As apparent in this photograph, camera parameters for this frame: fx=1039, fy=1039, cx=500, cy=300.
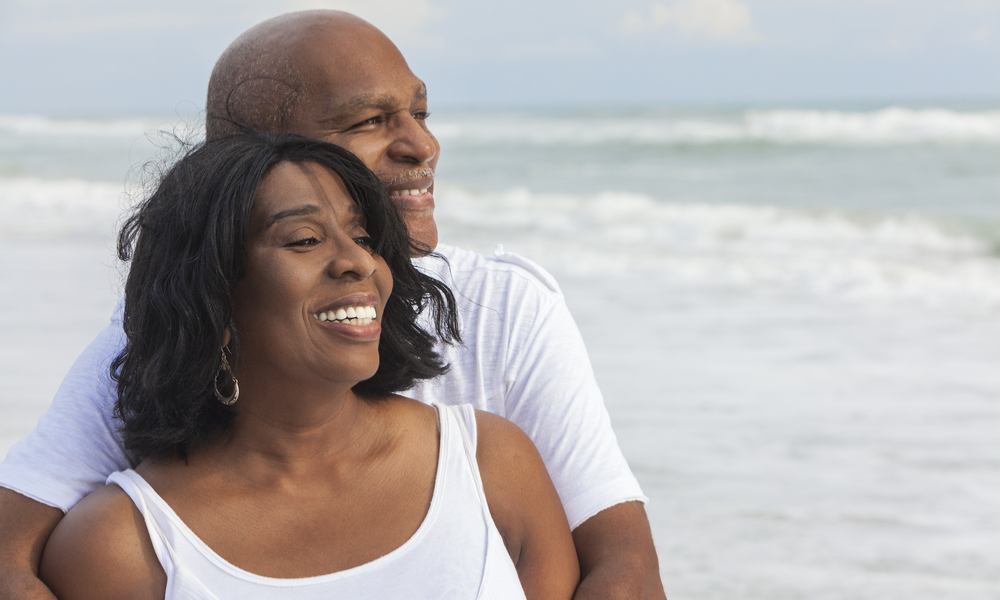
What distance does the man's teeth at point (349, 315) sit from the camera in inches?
71.7

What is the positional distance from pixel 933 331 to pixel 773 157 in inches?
571

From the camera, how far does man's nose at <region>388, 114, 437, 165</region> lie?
8.11 ft

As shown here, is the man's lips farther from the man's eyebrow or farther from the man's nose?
the man's eyebrow

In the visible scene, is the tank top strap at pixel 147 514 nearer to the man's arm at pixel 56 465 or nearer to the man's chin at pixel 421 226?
the man's arm at pixel 56 465

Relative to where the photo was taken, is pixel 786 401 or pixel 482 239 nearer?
pixel 786 401

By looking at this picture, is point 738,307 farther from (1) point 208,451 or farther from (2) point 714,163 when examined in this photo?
(2) point 714,163

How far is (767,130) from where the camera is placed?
83.5 ft

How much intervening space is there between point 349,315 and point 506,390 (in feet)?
1.82

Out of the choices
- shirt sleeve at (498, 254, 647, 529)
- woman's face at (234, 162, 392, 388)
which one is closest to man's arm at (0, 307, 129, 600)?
woman's face at (234, 162, 392, 388)

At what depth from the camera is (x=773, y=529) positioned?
14.3 ft

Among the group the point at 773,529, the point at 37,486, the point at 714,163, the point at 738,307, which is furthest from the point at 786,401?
the point at 714,163

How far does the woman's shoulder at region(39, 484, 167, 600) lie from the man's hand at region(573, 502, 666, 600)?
0.79 metres

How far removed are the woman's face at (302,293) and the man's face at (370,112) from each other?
523 millimetres

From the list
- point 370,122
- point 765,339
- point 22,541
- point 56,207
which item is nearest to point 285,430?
point 22,541
